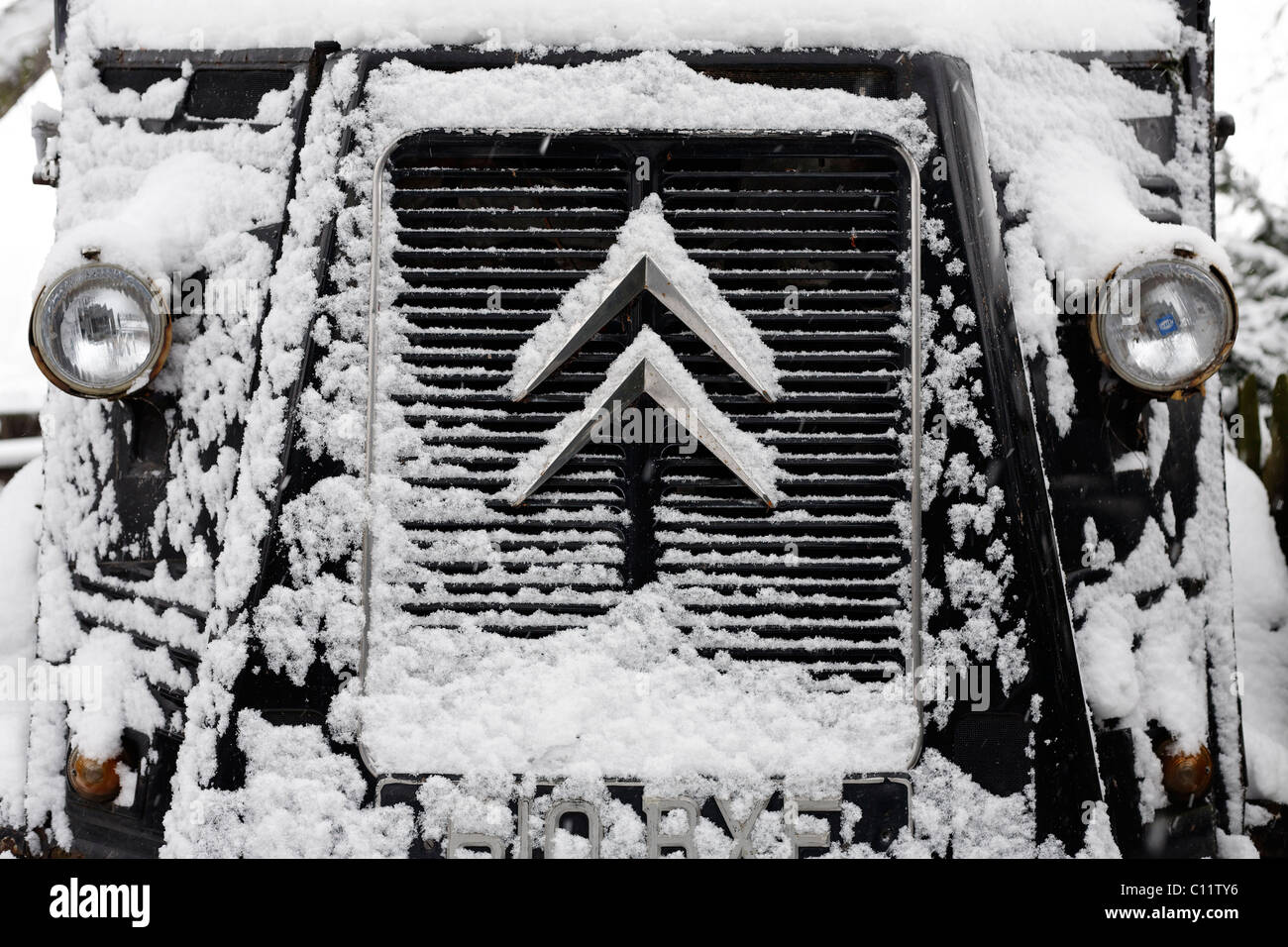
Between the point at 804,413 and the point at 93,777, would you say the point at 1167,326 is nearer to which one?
the point at 804,413

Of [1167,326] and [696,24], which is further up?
[696,24]

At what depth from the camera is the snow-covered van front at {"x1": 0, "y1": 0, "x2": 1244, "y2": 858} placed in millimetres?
1972

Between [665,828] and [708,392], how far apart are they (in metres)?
0.82

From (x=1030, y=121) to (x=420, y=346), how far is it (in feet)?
4.47

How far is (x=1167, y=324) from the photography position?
6.42 ft

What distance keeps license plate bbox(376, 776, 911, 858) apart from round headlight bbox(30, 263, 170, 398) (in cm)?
107

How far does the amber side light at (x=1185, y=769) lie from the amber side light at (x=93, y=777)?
220cm

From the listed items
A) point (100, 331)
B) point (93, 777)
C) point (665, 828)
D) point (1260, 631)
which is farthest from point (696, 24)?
point (1260, 631)

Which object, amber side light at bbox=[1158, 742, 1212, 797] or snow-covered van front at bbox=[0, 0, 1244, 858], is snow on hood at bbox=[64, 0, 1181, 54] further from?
amber side light at bbox=[1158, 742, 1212, 797]

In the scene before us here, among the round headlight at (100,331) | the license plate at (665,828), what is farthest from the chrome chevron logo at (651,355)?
the round headlight at (100,331)

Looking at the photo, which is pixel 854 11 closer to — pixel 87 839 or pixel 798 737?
pixel 798 737

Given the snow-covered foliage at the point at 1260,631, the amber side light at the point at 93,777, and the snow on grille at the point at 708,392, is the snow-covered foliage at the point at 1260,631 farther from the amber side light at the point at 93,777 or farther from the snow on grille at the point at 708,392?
the amber side light at the point at 93,777

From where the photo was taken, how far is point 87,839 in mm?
2354

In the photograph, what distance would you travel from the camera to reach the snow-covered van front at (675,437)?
6.47 feet
